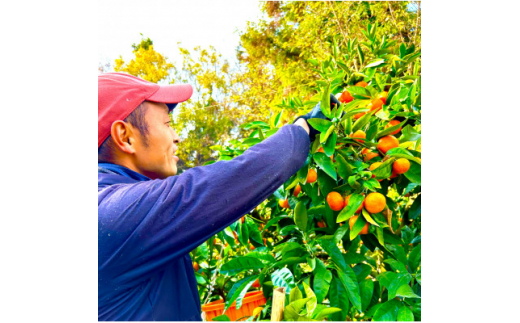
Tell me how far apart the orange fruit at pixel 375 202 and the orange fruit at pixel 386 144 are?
136 millimetres

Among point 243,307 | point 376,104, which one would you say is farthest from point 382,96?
point 243,307

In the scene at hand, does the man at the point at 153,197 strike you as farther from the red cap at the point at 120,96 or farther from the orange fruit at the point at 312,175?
the orange fruit at the point at 312,175

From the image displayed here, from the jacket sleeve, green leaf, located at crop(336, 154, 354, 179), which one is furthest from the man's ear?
green leaf, located at crop(336, 154, 354, 179)

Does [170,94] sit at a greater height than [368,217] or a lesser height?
greater

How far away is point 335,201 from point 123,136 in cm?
51

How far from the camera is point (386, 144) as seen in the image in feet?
2.71

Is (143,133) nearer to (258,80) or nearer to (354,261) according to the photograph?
(354,261)

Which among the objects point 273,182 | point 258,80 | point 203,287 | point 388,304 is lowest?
point 203,287

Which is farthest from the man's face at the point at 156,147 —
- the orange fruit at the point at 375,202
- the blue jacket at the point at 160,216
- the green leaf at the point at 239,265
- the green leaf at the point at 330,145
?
the orange fruit at the point at 375,202

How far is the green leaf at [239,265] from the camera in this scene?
0.79m

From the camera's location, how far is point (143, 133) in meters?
0.75

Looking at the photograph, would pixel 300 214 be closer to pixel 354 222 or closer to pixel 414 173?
pixel 354 222

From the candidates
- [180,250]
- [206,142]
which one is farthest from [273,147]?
[206,142]
